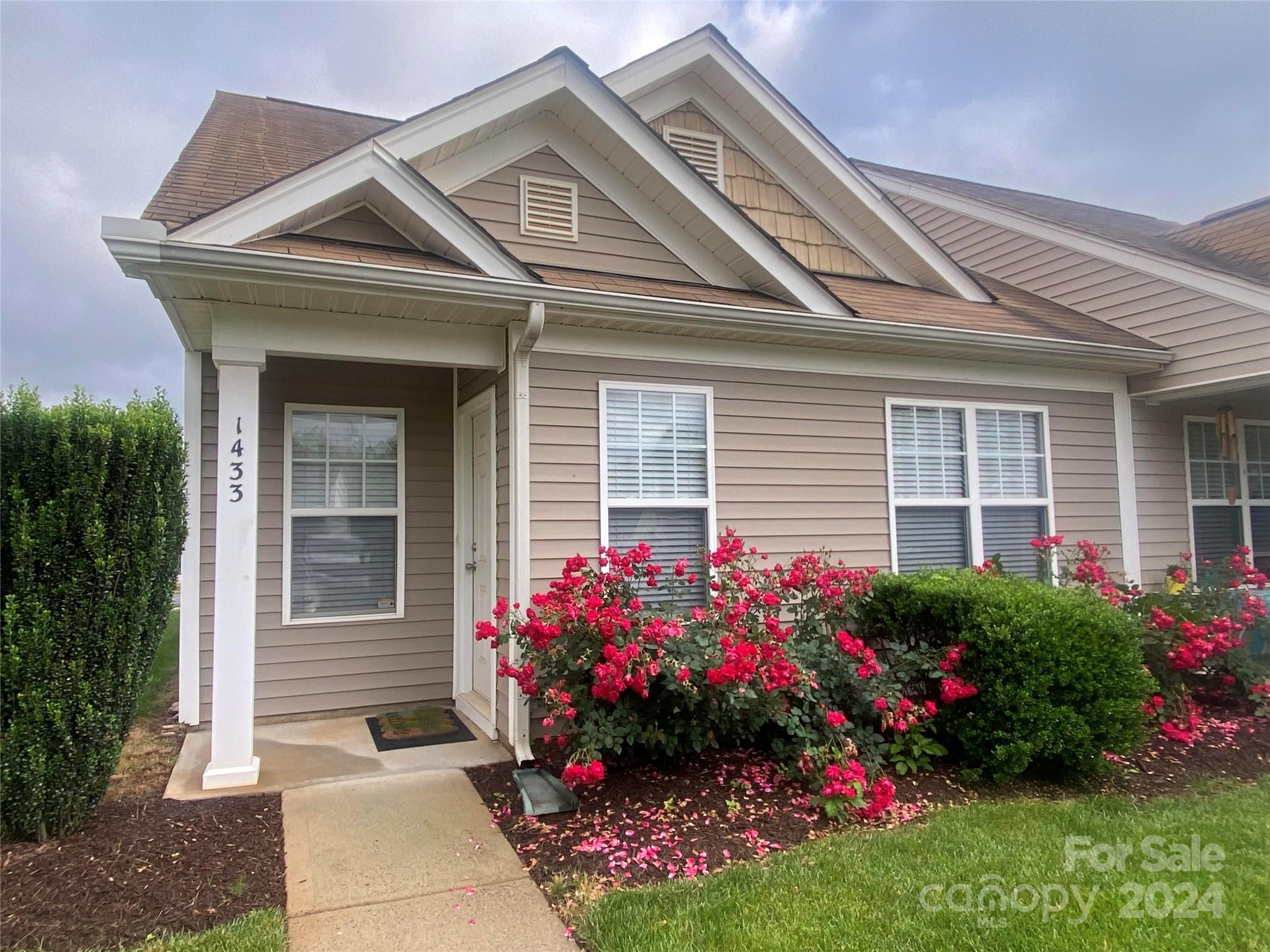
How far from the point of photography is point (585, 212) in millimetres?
5547

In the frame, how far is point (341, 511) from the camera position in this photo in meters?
5.71

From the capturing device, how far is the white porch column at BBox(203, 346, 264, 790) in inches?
163

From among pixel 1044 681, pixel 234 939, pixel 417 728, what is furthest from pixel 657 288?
pixel 234 939

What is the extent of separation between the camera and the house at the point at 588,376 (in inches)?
174

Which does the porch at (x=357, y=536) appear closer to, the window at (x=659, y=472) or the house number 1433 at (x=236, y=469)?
the house number 1433 at (x=236, y=469)

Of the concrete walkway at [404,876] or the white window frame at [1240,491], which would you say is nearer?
the concrete walkway at [404,876]

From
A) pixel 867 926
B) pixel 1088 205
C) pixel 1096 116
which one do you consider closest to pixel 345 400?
pixel 867 926

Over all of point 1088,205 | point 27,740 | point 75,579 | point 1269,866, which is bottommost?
point 1269,866

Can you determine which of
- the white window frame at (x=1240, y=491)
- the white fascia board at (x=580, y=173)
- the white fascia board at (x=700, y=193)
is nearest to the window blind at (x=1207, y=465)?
the white window frame at (x=1240, y=491)

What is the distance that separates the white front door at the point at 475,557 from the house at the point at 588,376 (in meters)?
0.04

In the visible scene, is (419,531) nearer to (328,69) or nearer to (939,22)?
(328,69)

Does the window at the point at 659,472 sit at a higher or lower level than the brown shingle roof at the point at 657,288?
lower

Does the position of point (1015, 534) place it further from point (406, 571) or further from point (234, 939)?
point (234, 939)

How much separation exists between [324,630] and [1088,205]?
12104mm
